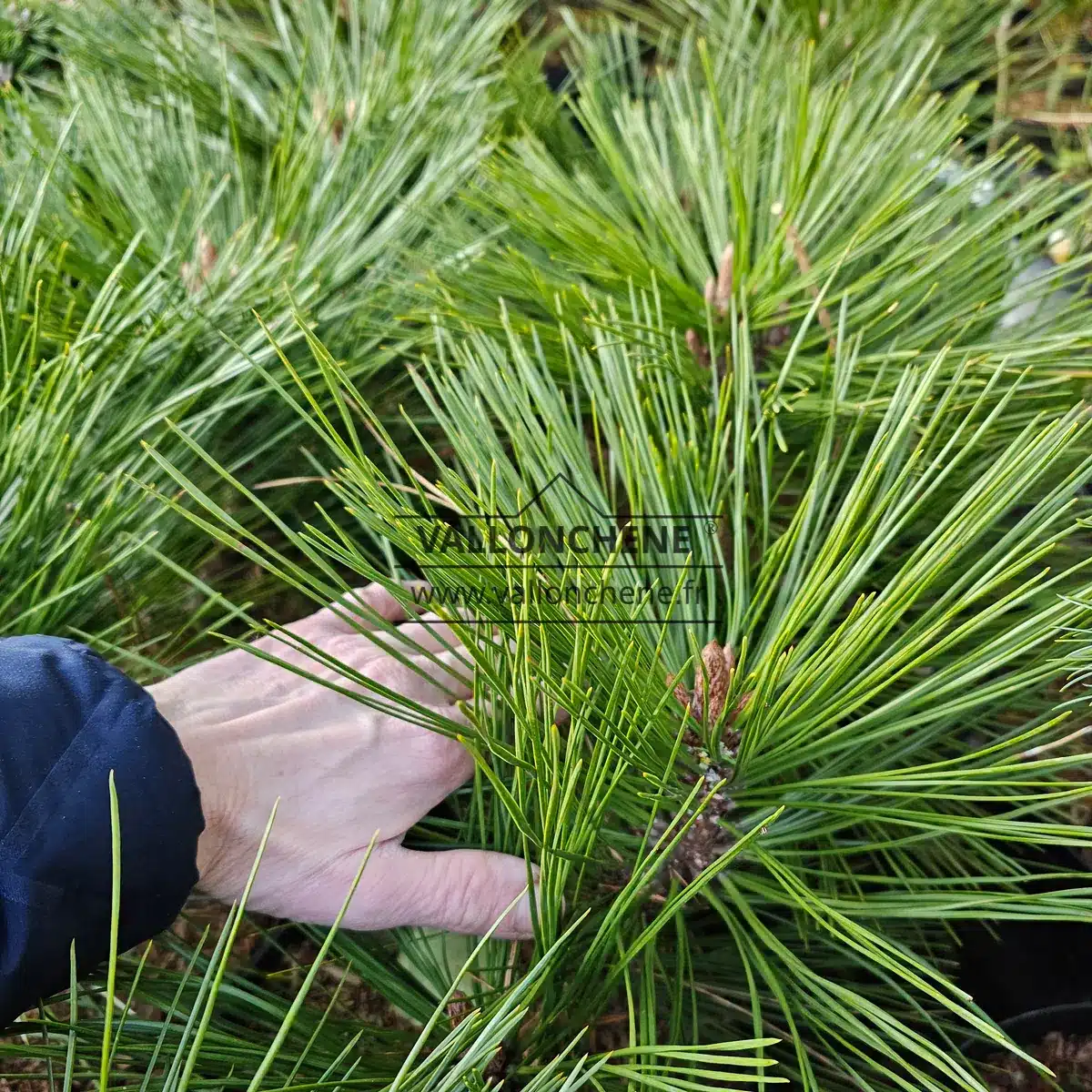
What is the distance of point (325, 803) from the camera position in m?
0.40

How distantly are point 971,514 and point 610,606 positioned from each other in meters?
0.14

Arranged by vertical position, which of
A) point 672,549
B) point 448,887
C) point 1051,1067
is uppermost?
point 672,549

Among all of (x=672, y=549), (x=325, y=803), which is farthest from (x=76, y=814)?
(x=672, y=549)

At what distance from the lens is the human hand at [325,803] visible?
1.27 feet

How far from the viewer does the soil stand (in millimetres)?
479

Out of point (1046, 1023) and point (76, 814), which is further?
point (1046, 1023)

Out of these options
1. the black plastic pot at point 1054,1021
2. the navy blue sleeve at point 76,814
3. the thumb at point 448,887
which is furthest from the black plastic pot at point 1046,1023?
the navy blue sleeve at point 76,814

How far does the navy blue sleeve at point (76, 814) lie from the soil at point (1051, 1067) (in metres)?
0.45

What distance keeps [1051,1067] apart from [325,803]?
1.40 feet

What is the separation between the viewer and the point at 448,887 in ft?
1.27

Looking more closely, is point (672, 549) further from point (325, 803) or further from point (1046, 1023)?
point (1046, 1023)

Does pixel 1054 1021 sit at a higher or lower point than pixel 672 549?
lower

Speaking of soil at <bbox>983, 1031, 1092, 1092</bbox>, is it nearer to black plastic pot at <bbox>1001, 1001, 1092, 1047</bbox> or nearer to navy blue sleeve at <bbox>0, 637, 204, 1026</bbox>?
black plastic pot at <bbox>1001, 1001, 1092, 1047</bbox>

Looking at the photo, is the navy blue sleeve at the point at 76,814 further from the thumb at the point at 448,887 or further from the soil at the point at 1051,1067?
the soil at the point at 1051,1067
